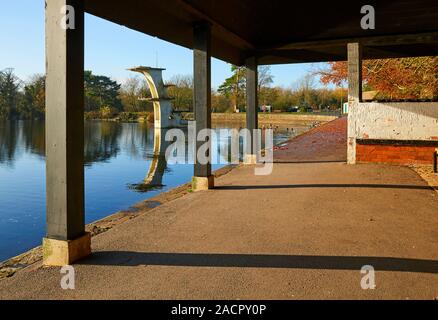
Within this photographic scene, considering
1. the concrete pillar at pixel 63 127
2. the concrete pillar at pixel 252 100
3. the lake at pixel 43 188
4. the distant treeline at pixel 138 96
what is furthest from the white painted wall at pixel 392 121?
the distant treeline at pixel 138 96

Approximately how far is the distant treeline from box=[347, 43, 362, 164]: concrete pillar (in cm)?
6000

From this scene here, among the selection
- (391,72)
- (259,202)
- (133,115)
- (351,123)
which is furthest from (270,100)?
(259,202)

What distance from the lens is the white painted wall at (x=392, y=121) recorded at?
1134 cm

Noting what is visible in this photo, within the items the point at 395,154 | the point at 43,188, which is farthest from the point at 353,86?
the point at 43,188

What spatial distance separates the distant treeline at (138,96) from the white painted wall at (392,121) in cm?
6009

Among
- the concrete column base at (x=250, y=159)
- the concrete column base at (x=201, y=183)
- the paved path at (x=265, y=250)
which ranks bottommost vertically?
the paved path at (x=265, y=250)

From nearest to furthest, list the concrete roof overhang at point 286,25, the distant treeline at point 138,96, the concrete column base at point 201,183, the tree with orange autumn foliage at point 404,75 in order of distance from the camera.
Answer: the concrete roof overhang at point 286,25
the concrete column base at point 201,183
the tree with orange autumn foliage at point 404,75
the distant treeline at point 138,96

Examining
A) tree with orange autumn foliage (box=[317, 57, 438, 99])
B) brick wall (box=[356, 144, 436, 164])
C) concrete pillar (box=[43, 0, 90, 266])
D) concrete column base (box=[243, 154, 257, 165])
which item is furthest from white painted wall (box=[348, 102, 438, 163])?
concrete pillar (box=[43, 0, 90, 266])

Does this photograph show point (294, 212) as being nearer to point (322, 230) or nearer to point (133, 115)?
point (322, 230)

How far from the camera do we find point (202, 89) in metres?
8.80

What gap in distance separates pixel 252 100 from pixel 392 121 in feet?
13.6

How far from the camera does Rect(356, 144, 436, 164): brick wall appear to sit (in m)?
11.5

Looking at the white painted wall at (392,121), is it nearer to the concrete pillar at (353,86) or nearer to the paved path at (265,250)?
the concrete pillar at (353,86)

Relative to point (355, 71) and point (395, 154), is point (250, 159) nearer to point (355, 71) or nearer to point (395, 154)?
point (355, 71)
